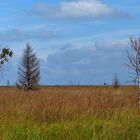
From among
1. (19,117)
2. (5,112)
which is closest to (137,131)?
(19,117)

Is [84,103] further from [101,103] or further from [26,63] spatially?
[26,63]

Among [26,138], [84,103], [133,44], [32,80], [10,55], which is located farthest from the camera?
[32,80]

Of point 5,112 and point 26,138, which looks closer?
point 26,138

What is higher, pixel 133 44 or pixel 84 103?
pixel 133 44

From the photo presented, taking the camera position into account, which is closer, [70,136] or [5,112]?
[70,136]

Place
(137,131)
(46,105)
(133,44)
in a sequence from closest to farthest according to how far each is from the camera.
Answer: (137,131) < (46,105) < (133,44)

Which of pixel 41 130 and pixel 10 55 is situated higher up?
pixel 10 55

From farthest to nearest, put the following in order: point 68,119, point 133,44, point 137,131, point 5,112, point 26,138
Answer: point 133,44, point 5,112, point 68,119, point 137,131, point 26,138

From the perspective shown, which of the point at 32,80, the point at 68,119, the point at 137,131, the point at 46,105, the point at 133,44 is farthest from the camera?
the point at 32,80

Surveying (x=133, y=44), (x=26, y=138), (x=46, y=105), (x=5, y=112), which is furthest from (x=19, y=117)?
(x=133, y=44)

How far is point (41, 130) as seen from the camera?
437 inches

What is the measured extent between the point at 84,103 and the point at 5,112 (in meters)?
3.40

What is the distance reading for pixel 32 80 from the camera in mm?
56031

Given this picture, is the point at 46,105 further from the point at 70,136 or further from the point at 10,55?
the point at 10,55
